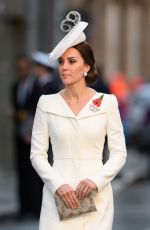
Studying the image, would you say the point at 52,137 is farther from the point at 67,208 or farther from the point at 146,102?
the point at 146,102

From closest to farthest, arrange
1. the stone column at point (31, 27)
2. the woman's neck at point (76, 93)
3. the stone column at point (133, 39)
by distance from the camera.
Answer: the woman's neck at point (76, 93) → the stone column at point (31, 27) → the stone column at point (133, 39)

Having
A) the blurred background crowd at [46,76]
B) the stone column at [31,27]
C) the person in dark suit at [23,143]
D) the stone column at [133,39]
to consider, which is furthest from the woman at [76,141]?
the stone column at [133,39]

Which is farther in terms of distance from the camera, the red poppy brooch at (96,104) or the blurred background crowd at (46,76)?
the blurred background crowd at (46,76)

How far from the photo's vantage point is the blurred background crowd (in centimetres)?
1445

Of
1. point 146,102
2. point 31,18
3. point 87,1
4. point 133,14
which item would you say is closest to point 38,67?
point 31,18

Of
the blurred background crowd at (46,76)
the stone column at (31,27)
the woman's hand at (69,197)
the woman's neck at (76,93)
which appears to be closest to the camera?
the woman's hand at (69,197)

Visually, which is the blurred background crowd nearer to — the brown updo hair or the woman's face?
the brown updo hair

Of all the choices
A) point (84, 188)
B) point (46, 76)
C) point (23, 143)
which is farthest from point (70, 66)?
point (23, 143)

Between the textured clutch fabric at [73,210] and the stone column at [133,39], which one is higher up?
the textured clutch fabric at [73,210]

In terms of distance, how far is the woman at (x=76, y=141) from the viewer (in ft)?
22.9

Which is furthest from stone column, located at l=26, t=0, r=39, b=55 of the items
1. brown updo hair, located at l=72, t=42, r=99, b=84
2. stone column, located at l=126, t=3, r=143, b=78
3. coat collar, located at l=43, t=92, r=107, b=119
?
stone column, located at l=126, t=3, r=143, b=78

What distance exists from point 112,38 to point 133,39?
3.28 meters

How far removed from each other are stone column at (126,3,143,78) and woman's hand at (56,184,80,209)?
34166 millimetres

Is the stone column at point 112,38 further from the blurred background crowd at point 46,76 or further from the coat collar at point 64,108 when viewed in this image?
the coat collar at point 64,108
